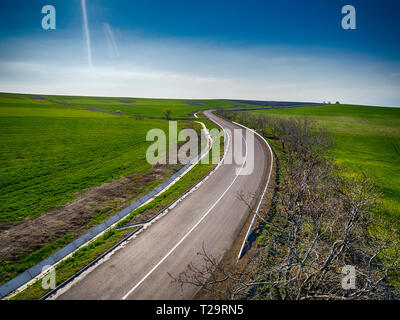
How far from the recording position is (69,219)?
18094 mm

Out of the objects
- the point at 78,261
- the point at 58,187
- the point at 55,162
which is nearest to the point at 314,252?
the point at 78,261

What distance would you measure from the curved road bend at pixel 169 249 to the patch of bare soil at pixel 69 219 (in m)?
5.17

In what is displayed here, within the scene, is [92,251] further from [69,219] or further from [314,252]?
[314,252]

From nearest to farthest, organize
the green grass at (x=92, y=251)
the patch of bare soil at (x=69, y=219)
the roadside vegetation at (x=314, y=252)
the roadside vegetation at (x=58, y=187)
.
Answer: the roadside vegetation at (x=314, y=252) < the green grass at (x=92, y=251) < the patch of bare soil at (x=69, y=219) < the roadside vegetation at (x=58, y=187)

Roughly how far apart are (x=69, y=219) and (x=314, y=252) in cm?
1870

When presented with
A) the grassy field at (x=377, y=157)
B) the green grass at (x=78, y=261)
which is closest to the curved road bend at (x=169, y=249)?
the green grass at (x=78, y=261)

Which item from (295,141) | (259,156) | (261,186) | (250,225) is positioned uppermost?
(295,141)

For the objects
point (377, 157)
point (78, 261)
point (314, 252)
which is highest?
point (377, 157)

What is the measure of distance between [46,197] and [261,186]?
76.5 ft

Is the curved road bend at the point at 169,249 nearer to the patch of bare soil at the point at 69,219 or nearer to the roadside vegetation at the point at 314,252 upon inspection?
the roadside vegetation at the point at 314,252

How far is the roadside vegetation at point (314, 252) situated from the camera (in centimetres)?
781
